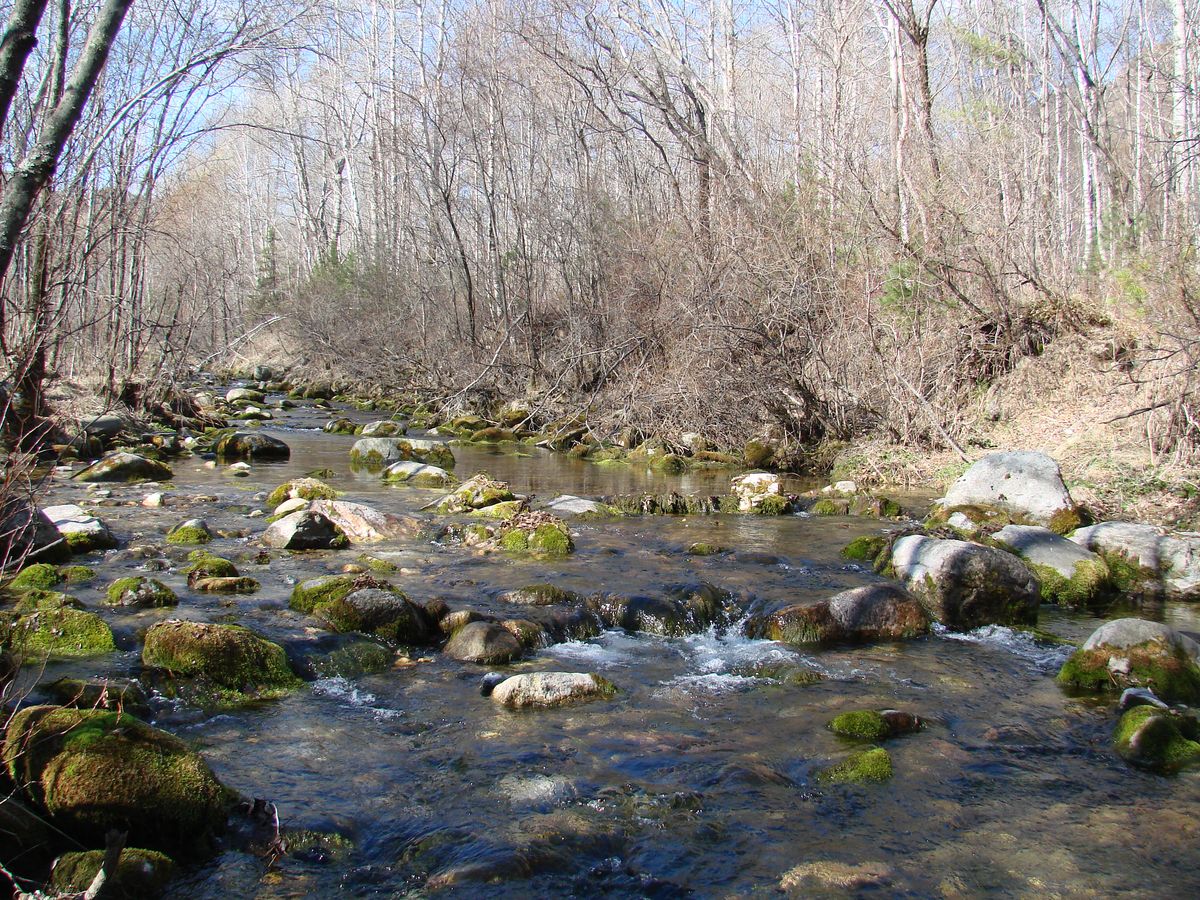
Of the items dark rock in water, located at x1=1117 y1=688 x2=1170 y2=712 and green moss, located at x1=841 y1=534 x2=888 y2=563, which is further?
green moss, located at x1=841 y1=534 x2=888 y2=563

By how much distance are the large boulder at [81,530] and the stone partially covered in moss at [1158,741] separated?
870 centimetres

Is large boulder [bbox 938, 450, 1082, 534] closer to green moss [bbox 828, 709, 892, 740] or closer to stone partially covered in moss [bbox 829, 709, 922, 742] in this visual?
stone partially covered in moss [bbox 829, 709, 922, 742]

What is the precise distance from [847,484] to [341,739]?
31.1 ft

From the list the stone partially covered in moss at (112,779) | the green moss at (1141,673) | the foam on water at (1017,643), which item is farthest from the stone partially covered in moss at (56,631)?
the green moss at (1141,673)

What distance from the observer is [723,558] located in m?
9.04

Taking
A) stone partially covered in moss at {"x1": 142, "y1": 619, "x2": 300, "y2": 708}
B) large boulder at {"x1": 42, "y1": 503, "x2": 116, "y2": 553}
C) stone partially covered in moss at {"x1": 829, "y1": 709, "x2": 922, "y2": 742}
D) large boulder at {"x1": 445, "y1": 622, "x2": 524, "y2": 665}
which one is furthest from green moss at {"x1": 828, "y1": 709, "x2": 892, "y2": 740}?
Answer: large boulder at {"x1": 42, "y1": 503, "x2": 116, "y2": 553}

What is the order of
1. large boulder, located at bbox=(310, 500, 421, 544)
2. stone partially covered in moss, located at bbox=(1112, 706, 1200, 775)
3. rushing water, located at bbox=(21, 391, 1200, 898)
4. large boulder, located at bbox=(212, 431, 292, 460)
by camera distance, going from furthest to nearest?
1. large boulder, located at bbox=(212, 431, 292, 460)
2. large boulder, located at bbox=(310, 500, 421, 544)
3. stone partially covered in moss, located at bbox=(1112, 706, 1200, 775)
4. rushing water, located at bbox=(21, 391, 1200, 898)

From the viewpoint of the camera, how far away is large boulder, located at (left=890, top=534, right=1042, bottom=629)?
23.6 ft

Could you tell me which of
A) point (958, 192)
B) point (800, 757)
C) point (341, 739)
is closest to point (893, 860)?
point (800, 757)

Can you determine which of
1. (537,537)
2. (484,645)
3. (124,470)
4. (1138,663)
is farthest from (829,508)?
(124,470)

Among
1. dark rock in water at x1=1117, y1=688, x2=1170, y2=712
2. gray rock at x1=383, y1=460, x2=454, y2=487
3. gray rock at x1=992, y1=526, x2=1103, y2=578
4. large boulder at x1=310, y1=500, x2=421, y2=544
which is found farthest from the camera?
gray rock at x1=383, y1=460, x2=454, y2=487

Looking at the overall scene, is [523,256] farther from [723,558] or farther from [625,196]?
[723,558]

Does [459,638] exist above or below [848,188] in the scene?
below

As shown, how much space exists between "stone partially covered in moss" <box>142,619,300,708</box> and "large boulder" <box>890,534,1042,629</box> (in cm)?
513
